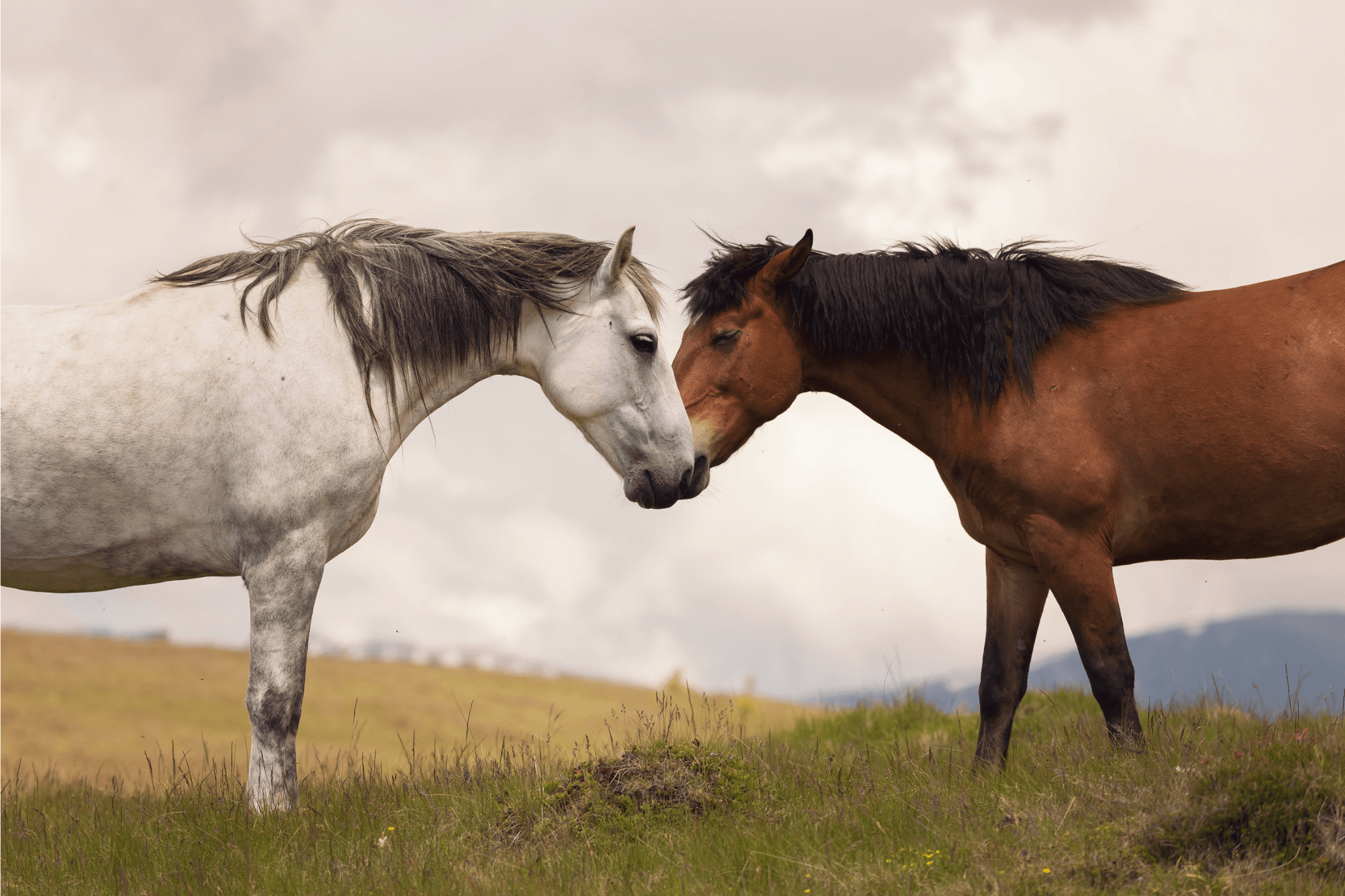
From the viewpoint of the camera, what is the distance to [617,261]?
5750 mm

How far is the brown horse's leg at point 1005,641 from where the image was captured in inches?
239

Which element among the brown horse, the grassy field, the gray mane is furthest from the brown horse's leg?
the gray mane

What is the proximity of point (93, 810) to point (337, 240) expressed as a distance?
146 inches

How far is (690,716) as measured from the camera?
597cm

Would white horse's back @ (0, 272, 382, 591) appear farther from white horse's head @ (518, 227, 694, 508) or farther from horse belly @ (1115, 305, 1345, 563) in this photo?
horse belly @ (1115, 305, 1345, 563)

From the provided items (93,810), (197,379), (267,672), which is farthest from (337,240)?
(93,810)

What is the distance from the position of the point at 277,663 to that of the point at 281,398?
1360 mm

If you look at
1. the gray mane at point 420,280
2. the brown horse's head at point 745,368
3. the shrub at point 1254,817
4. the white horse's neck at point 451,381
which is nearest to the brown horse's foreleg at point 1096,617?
the shrub at point 1254,817

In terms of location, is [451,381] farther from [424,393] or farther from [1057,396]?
[1057,396]

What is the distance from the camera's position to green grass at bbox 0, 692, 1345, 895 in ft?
13.1

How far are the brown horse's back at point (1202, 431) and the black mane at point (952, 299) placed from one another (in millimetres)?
272

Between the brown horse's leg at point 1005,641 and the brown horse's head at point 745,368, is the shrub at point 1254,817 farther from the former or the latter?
the brown horse's head at point 745,368

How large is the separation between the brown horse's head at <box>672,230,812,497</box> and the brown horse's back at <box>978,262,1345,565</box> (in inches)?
50.1

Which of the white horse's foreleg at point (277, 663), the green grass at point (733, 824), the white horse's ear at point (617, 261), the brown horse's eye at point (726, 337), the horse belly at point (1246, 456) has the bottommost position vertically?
the green grass at point (733, 824)
